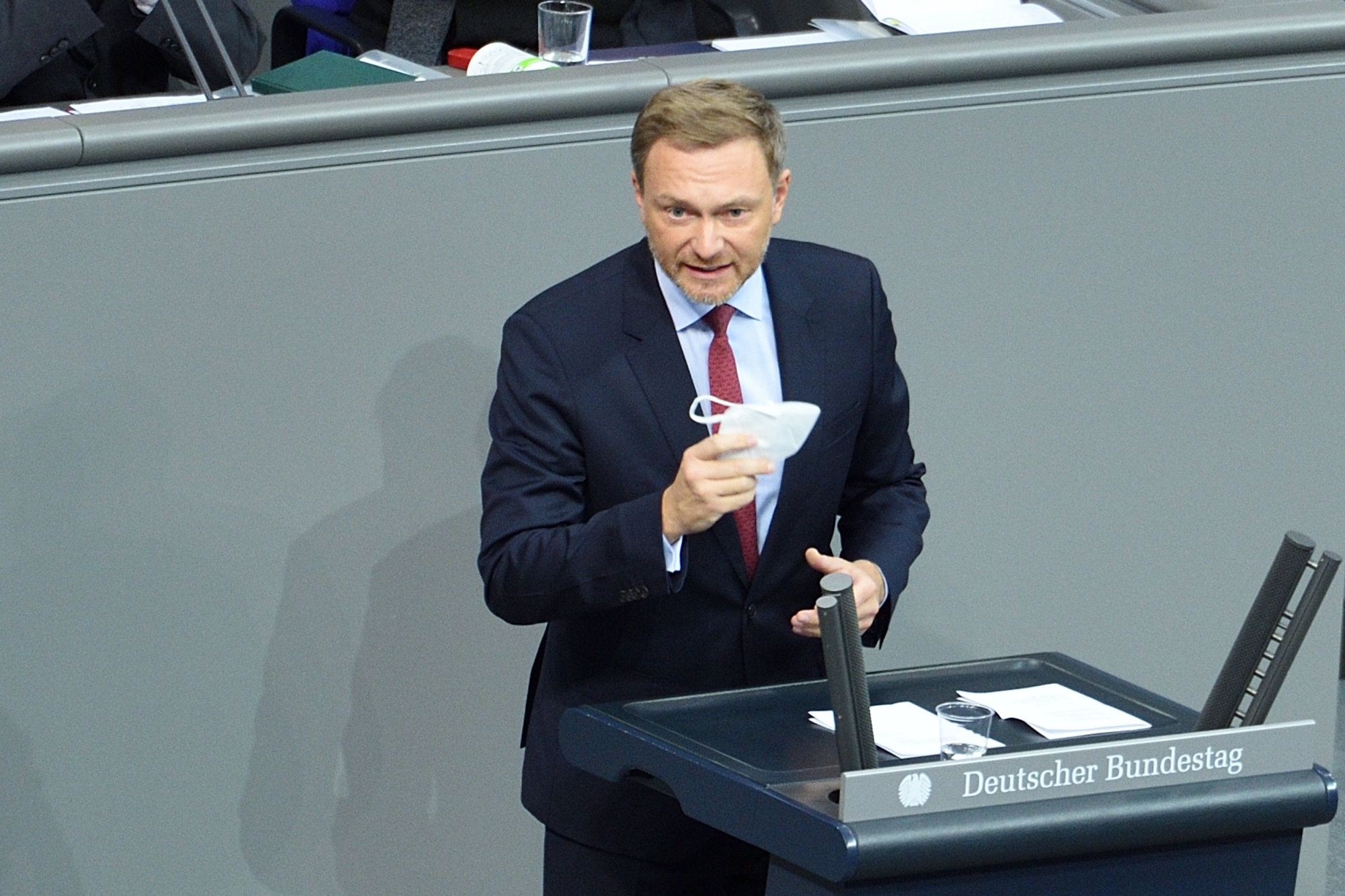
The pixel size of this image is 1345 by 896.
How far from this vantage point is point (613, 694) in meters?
2.63

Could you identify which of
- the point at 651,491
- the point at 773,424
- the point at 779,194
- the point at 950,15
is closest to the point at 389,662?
the point at 651,491

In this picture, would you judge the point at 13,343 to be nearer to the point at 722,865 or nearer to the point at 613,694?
the point at 613,694

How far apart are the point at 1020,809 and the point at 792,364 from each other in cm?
71

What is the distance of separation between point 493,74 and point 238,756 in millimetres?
1133

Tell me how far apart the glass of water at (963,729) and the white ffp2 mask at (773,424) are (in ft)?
1.11

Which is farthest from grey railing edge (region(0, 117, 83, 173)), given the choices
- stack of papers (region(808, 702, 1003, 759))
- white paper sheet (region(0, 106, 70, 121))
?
stack of papers (region(808, 702, 1003, 759))

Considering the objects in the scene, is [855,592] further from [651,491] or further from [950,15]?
[950,15]

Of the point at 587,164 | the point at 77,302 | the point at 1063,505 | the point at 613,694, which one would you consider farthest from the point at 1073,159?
the point at 77,302

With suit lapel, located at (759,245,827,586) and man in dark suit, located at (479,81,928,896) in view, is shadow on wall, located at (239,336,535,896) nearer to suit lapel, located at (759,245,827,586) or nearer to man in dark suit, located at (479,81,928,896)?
man in dark suit, located at (479,81,928,896)

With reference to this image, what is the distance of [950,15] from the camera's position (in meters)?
3.91

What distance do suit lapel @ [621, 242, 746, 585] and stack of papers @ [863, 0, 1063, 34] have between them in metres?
1.40

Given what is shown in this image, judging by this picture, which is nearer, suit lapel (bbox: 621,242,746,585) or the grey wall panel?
suit lapel (bbox: 621,242,746,585)

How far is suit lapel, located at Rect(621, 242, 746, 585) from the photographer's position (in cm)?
256

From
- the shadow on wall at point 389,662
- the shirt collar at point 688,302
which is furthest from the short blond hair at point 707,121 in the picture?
the shadow on wall at point 389,662
